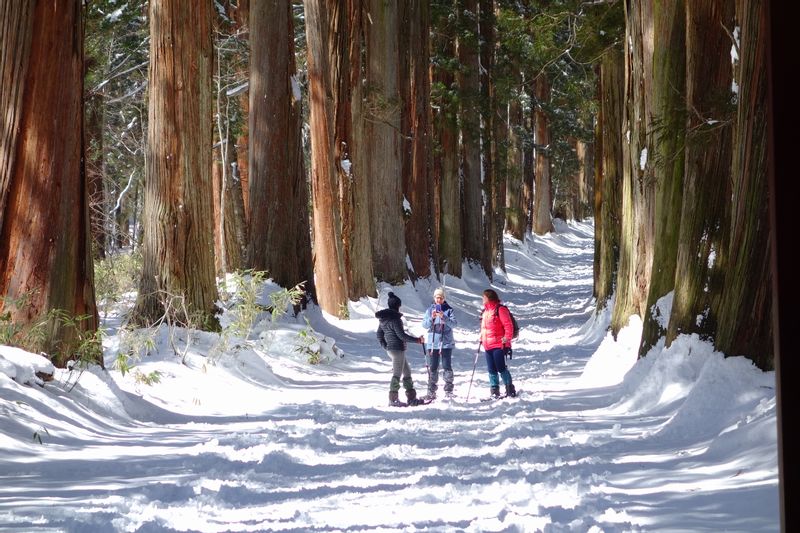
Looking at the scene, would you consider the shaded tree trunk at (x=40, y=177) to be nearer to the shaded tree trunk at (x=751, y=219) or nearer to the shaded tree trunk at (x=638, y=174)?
the shaded tree trunk at (x=751, y=219)

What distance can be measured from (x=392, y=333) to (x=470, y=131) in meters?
18.6

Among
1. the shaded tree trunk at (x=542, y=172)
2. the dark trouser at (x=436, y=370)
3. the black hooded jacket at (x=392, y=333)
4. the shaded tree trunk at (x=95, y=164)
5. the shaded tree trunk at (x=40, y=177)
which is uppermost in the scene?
the shaded tree trunk at (x=542, y=172)

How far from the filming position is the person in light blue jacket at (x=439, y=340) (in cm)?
1276

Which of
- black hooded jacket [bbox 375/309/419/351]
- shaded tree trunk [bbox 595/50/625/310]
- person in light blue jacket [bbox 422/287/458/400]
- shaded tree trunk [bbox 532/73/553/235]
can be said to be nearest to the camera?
black hooded jacket [bbox 375/309/419/351]

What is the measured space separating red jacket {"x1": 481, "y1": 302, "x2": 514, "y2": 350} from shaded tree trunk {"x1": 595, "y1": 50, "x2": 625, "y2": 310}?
6.87 metres

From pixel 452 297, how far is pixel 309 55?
34.4 ft

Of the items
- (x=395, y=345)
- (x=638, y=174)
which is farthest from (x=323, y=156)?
(x=395, y=345)

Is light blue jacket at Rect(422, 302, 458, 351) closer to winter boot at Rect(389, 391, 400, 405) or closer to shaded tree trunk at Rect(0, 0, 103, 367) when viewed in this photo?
winter boot at Rect(389, 391, 400, 405)


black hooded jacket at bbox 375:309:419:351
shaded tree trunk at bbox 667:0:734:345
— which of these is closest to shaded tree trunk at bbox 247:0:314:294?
black hooded jacket at bbox 375:309:419:351

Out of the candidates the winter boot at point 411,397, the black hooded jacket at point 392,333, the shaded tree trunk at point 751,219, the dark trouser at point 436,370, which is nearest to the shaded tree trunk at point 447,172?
the dark trouser at point 436,370

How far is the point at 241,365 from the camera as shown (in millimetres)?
12914

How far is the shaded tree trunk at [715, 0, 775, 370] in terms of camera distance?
8.56 m

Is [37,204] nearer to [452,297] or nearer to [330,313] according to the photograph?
[330,313]

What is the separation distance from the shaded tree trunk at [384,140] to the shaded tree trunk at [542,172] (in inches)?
733
